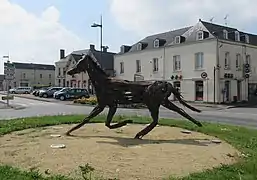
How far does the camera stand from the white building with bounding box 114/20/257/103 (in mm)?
41656

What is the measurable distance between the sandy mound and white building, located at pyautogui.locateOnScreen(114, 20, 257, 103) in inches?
1197

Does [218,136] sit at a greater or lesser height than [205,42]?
lesser

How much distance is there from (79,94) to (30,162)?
42935 mm

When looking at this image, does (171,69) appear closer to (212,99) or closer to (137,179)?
(212,99)

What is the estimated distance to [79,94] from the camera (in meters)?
50.8

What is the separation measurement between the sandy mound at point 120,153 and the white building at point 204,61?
30410mm

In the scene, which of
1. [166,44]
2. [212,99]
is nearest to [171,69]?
[166,44]

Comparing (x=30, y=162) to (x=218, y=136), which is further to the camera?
(x=218, y=136)

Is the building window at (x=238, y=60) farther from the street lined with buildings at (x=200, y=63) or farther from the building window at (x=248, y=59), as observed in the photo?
the building window at (x=248, y=59)

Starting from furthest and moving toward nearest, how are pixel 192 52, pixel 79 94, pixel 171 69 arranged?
pixel 79 94 < pixel 171 69 < pixel 192 52

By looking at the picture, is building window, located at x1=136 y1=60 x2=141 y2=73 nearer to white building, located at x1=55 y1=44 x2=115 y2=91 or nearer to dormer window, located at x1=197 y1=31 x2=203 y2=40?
white building, located at x1=55 y1=44 x2=115 y2=91

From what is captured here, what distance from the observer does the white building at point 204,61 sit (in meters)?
41.7

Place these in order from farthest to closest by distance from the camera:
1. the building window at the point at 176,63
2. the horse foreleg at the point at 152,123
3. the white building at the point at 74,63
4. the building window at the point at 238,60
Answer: the white building at the point at 74,63 < the building window at the point at 176,63 < the building window at the point at 238,60 < the horse foreleg at the point at 152,123

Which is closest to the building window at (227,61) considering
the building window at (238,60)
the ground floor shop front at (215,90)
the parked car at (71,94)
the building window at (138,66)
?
the ground floor shop front at (215,90)
